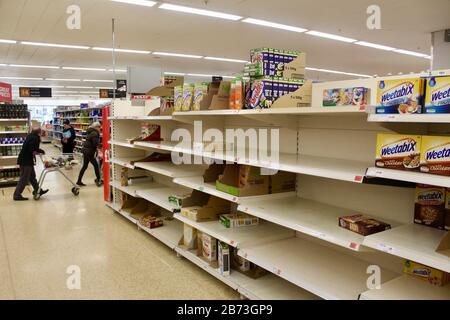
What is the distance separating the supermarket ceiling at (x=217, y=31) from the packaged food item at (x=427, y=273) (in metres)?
4.77

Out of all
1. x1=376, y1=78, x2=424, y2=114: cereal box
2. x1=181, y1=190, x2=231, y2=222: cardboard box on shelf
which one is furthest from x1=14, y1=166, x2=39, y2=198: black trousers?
x1=376, y1=78, x2=424, y2=114: cereal box

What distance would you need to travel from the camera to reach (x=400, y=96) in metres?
1.77

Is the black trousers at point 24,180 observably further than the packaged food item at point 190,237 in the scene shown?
Yes

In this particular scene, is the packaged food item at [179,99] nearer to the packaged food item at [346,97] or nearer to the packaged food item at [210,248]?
the packaged food item at [210,248]

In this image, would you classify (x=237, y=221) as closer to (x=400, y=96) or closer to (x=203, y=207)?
(x=203, y=207)

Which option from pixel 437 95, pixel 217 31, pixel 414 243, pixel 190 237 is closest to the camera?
pixel 437 95

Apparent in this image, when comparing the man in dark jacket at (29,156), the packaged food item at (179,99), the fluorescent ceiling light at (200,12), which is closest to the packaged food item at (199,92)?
the packaged food item at (179,99)

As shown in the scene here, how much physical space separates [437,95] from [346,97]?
0.56 meters

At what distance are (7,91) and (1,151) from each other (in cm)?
169

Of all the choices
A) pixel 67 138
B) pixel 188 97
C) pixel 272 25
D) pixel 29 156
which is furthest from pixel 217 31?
pixel 67 138

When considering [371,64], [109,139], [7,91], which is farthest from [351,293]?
[371,64]

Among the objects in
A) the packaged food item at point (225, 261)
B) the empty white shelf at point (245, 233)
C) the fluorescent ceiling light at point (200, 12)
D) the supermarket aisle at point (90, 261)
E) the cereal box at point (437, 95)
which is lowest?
the supermarket aisle at point (90, 261)

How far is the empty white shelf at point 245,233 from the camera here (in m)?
3.03

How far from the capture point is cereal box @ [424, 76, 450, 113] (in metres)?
1.60
